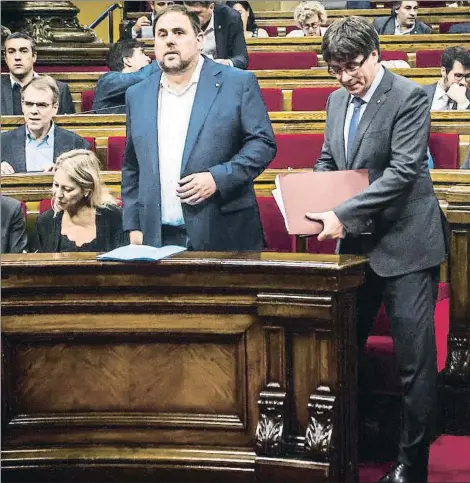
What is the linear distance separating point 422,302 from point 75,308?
56cm

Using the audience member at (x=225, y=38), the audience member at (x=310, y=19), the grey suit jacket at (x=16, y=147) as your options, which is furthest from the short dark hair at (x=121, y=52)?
the audience member at (x=310, y=19)

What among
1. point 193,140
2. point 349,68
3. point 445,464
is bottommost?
point 445,464

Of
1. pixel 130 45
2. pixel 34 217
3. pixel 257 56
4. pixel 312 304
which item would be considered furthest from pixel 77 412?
pixel 257 56

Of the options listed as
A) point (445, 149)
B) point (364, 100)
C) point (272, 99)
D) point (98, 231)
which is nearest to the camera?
point (364, 100)

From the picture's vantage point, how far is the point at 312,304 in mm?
1513

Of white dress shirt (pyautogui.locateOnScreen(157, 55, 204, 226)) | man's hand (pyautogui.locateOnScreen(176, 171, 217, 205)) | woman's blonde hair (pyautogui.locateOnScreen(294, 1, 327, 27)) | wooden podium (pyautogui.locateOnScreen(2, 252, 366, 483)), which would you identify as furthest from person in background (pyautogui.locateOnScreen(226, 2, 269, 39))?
wooden podium (pyautogui.locateOnScreen(2, 252, 366, 483))

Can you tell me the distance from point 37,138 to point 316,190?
1.30 m

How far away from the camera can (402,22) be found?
4.96 meters

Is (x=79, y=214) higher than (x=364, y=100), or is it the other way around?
(x=364, y=100)

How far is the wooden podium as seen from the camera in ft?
5.00

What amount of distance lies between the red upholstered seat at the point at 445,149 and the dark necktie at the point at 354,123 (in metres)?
0.96

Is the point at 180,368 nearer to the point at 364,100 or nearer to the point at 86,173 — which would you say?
the point at 364,100

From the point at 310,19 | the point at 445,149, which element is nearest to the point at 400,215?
the point at 445,149

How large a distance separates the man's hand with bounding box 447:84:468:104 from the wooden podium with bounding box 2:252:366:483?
1.87m
